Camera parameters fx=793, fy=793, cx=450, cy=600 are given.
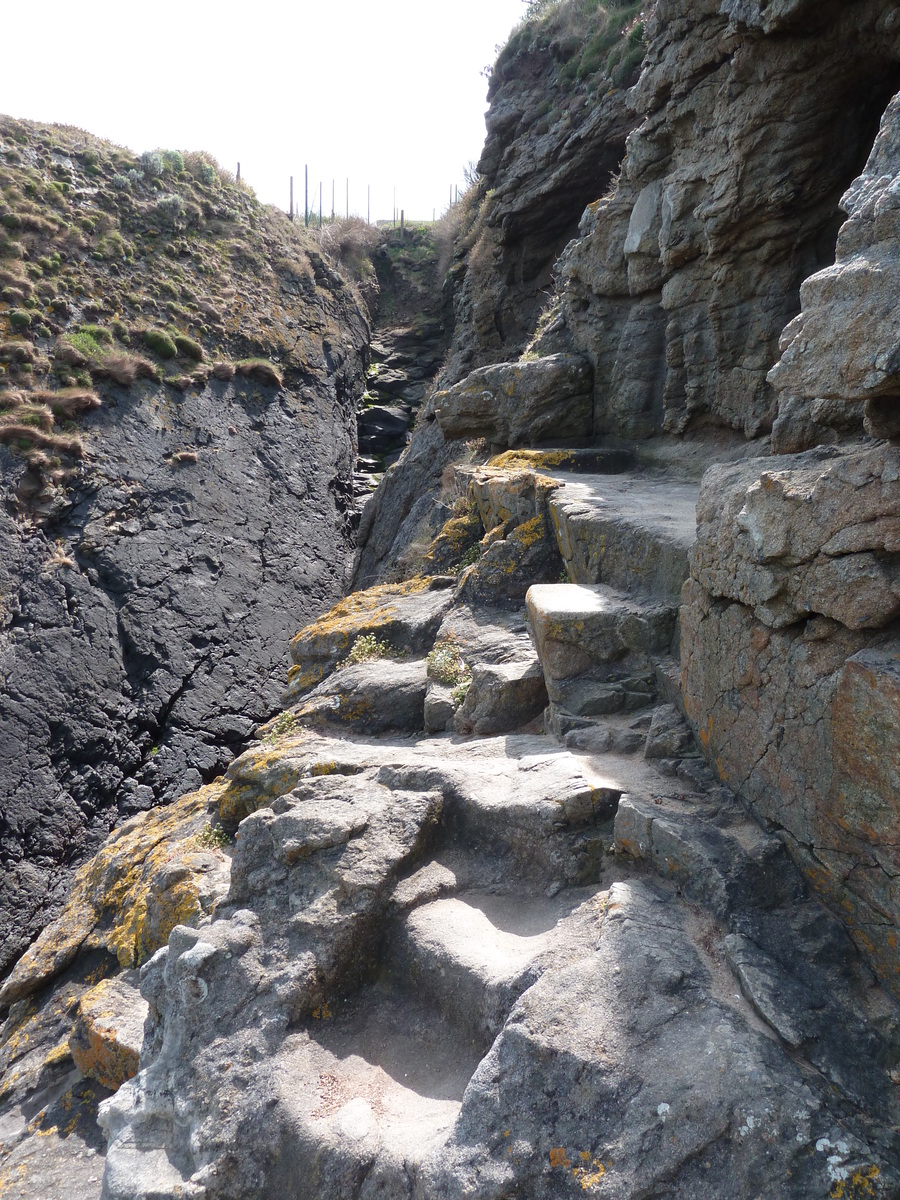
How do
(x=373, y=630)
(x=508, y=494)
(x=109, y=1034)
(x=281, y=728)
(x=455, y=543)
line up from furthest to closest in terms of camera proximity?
(x=455, y=543) → (x=508, y=494) → (x=373, y=630) → (x=281, y=728) → (x=109, y=1034)

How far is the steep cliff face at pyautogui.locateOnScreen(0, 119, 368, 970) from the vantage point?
1218 cm

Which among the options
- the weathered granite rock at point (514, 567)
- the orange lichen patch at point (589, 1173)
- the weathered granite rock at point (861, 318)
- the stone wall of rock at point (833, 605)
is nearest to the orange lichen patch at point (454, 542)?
the weathered granite rock at point (514, 567)

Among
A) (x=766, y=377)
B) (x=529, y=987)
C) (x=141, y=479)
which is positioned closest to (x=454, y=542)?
(x=766, y=377)

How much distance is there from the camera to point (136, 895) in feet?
21.8

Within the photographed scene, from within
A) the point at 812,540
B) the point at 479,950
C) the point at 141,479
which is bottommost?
the point at 479,950

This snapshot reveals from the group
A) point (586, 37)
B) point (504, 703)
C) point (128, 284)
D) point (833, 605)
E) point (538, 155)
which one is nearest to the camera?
point (833, 605)

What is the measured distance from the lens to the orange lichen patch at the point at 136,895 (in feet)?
18.6

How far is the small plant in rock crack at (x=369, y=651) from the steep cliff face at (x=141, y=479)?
5.93m

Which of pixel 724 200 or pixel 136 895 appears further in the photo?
pixel 724 200

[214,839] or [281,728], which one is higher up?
[281,728]

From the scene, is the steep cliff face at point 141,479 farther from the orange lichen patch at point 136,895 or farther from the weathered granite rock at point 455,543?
the weathered granite rock at point 455,543

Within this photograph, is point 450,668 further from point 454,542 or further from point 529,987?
point 529,987

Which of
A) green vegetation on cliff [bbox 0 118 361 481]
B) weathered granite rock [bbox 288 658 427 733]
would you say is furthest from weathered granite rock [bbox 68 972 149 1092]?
green vegetation on cliff [bbox 0 118 361 481]

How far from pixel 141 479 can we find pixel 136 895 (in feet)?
35.4
